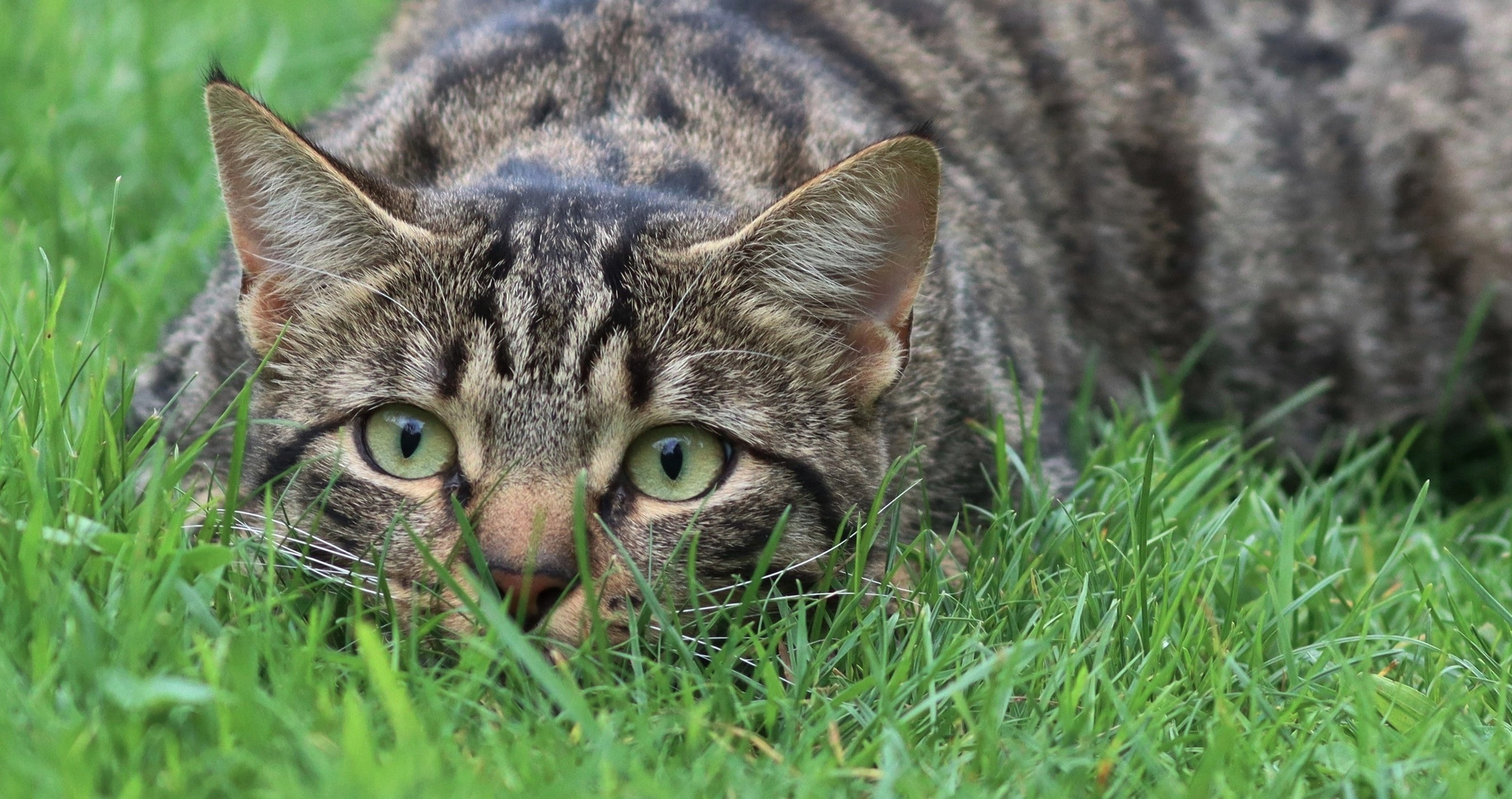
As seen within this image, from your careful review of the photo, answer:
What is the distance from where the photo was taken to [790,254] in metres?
2.27

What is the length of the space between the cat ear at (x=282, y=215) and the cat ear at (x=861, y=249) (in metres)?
0.55

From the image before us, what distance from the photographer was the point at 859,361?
93.0 inches

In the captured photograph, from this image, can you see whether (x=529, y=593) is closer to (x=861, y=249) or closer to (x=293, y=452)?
(x=293, y=452)

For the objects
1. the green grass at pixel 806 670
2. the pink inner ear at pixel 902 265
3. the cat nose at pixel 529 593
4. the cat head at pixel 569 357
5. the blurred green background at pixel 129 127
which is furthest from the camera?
the blurred green background at pixel 129 127

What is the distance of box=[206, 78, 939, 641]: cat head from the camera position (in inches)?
83.6

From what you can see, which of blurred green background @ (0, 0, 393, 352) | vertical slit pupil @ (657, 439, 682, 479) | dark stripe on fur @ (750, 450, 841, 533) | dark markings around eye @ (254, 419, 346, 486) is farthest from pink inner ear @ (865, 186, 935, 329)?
blurred green background @ (0, 0, 393, 352)

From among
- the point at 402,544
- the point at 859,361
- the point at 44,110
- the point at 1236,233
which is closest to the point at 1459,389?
the point at 1236,233

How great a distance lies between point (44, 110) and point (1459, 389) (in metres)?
3.89

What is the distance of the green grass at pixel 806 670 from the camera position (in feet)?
5.56

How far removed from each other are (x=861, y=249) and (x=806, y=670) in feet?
2.13

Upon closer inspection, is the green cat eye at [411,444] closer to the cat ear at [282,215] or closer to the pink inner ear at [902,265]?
the cat ear at [282,215]

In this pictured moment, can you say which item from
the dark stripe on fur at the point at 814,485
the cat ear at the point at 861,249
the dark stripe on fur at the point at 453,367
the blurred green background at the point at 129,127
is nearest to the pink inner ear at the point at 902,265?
the cat ear at the point at 861,249

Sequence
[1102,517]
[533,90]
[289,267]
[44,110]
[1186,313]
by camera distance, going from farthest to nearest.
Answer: [44,110], [1186,313], [533,90], [1102,517], [289,267]

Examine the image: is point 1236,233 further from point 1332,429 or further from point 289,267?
point 289,267
